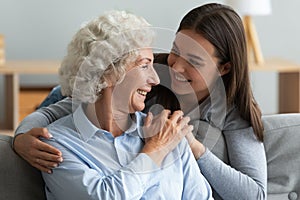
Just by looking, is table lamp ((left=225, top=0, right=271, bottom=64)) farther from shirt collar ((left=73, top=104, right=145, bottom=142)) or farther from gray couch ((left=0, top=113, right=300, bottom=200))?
shirt collar ((left=73, top=104, right=145, bottom=142))

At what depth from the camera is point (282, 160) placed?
7.30ft

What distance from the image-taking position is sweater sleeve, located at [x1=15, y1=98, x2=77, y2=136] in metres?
2.04

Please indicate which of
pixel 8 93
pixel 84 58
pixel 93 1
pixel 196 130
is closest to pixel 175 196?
pixel 196 130

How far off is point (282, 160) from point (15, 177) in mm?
850

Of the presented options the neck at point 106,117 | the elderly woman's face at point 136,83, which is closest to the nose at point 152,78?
the elderly woman's face at point 136,83

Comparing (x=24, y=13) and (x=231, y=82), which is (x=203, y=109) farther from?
(x=24, y=13)

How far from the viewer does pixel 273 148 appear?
2.22 m

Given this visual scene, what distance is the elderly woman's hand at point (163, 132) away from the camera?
1.90 meters

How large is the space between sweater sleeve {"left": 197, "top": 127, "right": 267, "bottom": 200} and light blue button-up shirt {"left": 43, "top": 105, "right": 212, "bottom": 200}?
0.08 m

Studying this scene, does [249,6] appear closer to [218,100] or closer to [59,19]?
[59,19]

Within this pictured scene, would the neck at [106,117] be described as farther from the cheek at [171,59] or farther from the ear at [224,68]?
the ear at [224,68]

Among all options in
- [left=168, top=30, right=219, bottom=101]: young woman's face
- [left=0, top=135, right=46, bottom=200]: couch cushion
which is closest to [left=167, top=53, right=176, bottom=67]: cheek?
[left=168, top=30, right=219, bottom=101]: young woman's face

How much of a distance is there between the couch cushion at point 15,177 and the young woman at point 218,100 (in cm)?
10

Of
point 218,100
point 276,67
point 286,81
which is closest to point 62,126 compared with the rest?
point 218,100
